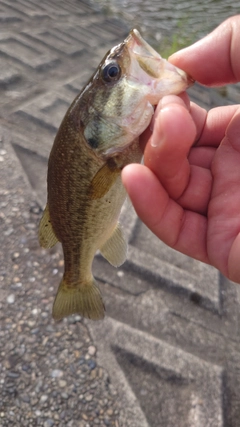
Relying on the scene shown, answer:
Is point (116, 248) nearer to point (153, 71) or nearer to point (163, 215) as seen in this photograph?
point (163, 215)

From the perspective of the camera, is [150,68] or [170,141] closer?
[170,141]

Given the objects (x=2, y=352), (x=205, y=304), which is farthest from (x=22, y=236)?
(x=205, y=304)

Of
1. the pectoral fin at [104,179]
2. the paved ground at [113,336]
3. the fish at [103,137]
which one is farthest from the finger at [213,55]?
the paved ground at [113,336]

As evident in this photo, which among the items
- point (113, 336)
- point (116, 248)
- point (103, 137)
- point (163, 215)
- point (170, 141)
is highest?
point (170, 141)

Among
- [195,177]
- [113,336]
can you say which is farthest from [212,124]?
[113,336]

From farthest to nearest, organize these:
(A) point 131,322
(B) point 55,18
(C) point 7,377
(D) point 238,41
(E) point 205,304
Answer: (B) point 55,18 → (E) point 205,304 → (A) point 131,322 → (C) point 7,377 → (D) point 238,41

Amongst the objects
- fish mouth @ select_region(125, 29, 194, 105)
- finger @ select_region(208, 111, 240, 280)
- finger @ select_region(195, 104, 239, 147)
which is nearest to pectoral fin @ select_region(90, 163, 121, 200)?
fish mouth @ select_region(125, 29, 194, 105)

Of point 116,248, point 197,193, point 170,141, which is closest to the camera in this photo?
point 170,141

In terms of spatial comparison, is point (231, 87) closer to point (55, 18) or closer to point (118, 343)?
point (55, 18)
